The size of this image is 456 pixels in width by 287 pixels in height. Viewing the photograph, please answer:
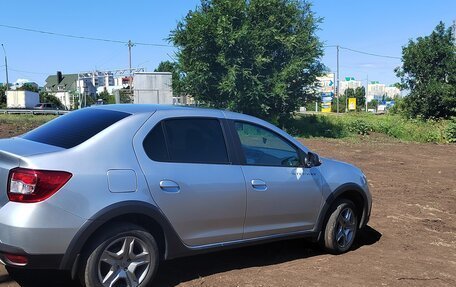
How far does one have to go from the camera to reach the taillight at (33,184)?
370 centimetres

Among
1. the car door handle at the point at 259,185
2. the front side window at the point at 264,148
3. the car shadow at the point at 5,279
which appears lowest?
the car shadow at the point at 5,279

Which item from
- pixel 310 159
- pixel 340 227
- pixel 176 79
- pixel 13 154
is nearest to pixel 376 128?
pixel 176 79

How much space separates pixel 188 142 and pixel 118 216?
3.37 feet

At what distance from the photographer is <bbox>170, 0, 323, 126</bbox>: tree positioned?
24.3 metres

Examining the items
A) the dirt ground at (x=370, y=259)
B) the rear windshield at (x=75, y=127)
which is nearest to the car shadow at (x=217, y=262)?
the dirt ground at (x=370, y=259)

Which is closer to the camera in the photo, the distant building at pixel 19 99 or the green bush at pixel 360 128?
the green bush at pixel 360 128

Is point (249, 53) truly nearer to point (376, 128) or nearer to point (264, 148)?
point (376, 128)

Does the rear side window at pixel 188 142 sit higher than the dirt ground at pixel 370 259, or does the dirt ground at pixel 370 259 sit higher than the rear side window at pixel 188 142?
the rear side window at pixel 188 142

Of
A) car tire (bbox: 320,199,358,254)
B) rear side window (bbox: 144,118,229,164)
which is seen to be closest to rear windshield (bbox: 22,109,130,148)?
rear side window (bbox: 144,118,229,164)

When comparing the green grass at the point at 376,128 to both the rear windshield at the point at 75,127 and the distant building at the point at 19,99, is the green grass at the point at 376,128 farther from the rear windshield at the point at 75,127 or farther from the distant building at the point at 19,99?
the distant building at the point at 19,99

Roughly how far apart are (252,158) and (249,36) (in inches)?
792

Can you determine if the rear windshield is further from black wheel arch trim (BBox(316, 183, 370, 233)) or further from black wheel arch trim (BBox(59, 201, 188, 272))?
black wheel arch trim (BBox(316, 183, 370, 233))

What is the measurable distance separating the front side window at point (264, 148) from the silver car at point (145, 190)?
0.01m

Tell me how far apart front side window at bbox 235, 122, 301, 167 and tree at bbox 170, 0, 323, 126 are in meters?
18.6
